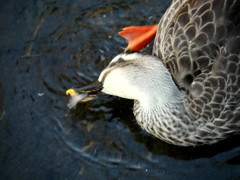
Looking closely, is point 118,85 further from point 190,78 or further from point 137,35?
point 137,35

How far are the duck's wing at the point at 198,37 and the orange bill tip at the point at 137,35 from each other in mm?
632

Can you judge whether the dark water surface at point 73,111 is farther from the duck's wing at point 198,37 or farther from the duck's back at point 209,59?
the duck's wing at point 198,37

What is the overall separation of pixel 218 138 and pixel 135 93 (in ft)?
2.81

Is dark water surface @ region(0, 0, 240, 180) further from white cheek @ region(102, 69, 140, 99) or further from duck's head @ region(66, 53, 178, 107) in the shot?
duck's head @ region(66, 53, 178, 107)

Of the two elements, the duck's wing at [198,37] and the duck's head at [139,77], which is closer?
the duck's wing at [198,37]

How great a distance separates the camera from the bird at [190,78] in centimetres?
232

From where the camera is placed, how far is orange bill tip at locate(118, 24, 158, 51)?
3.28 metres

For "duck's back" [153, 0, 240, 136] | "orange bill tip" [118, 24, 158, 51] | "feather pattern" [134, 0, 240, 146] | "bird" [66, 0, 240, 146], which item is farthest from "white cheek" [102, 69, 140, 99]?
"orange bill tip" [118, 24, 158, 51]

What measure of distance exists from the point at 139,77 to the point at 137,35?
1.04 m

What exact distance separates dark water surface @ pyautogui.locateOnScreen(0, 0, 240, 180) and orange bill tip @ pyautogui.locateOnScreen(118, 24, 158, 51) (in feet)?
0.66

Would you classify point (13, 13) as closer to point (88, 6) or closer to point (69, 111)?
point (88, 6)

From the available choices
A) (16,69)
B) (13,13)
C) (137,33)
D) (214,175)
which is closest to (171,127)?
(214,175)

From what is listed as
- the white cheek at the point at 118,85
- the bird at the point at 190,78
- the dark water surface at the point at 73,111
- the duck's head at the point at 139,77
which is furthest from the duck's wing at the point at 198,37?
the dark water surface at the point at 73,111

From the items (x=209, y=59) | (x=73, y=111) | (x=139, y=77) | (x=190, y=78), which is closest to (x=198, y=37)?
(x=209, y=59)
